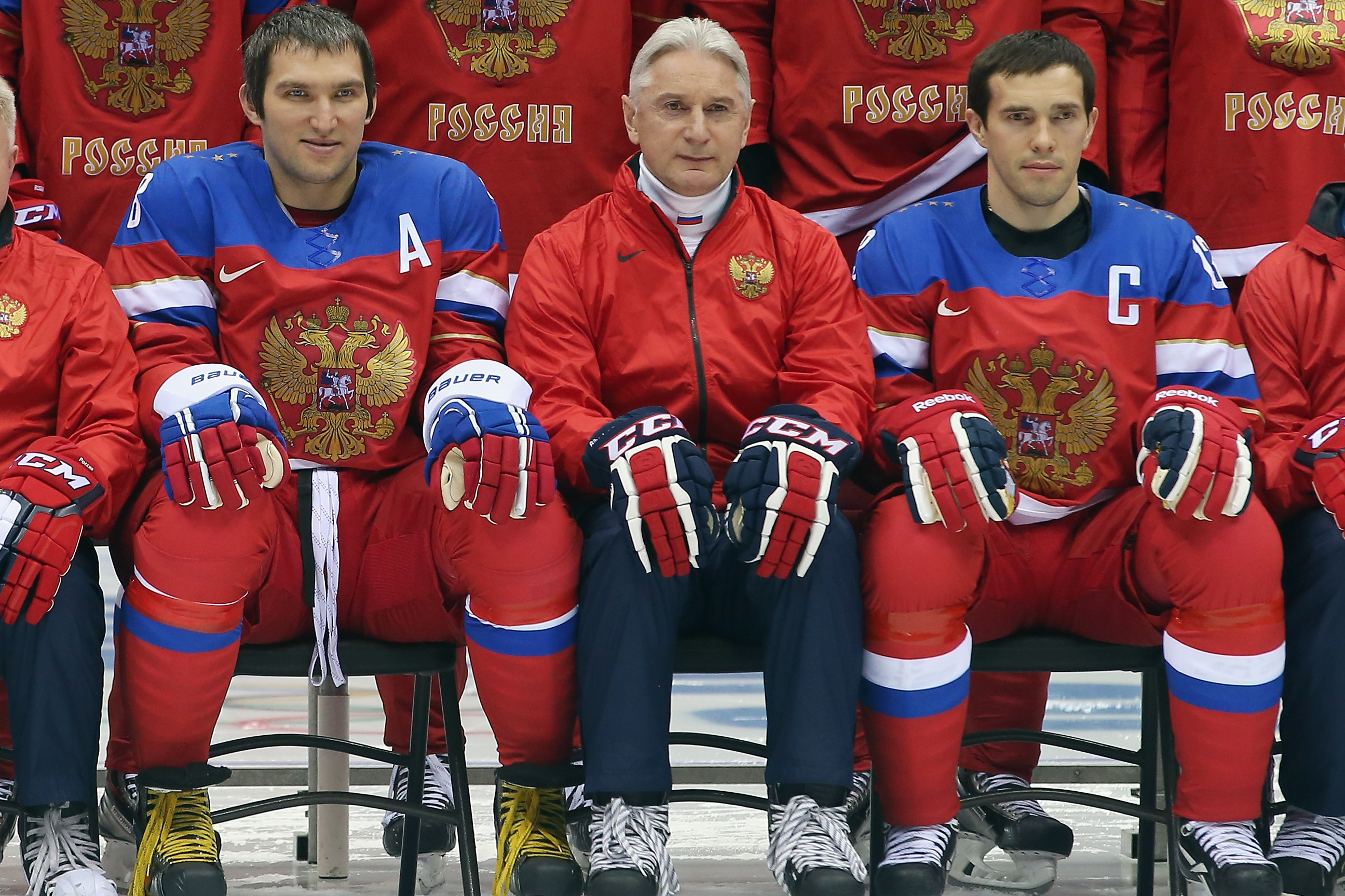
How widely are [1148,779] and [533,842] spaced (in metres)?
1.15

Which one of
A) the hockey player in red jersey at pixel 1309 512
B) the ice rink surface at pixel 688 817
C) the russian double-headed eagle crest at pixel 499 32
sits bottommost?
the ice rink surface at pixel 688 817

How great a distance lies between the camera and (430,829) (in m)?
2.97

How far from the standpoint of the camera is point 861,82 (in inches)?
125

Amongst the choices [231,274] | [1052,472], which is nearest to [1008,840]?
[1052,472]

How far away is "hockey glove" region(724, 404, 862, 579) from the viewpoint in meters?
2.25

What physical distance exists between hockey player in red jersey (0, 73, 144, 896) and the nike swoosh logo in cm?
18

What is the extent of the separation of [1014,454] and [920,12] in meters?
0.99

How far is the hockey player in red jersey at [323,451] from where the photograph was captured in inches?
89.2

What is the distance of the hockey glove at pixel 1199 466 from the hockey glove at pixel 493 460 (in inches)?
34.7

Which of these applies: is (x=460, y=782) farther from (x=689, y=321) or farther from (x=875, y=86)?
(x=875, y=86)

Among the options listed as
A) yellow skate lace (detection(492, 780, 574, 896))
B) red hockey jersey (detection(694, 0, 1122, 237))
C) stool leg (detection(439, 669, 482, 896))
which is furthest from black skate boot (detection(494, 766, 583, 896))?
red hockey jersey (detection(694, 0, 1122, 237))

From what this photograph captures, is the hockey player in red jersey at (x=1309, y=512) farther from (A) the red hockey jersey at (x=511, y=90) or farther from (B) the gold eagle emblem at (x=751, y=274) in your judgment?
(A) the red hockey jersey at (x=511, y=90)

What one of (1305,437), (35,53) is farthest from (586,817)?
(35,53)

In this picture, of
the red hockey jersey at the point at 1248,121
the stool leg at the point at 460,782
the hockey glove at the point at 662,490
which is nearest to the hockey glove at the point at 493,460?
the hockey glove at the point at 662,490
